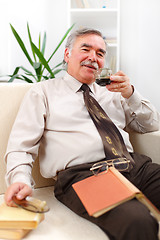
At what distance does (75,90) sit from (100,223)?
0.71 m

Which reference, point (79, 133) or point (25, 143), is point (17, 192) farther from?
point (79, 133)

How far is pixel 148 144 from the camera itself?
1487 millimetres

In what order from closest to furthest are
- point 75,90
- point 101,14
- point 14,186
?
point 14,186, point 75,90, point 101,14

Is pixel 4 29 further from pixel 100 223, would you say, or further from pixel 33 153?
pixel 100 223

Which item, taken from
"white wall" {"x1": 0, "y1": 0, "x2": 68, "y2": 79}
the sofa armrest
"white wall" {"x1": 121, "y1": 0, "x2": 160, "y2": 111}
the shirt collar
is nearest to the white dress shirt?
the shirt collar

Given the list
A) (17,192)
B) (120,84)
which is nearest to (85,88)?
(120,84)

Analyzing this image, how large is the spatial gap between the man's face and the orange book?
2.00 feet

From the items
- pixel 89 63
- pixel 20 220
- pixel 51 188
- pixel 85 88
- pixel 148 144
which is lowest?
pixel 51 188

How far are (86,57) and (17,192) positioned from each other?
0.79 metres

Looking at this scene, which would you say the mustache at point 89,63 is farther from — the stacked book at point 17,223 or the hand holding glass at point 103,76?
the stacked book at point 17,223

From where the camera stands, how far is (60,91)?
1.39m

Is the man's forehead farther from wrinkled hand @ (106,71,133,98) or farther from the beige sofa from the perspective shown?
the beige sofa

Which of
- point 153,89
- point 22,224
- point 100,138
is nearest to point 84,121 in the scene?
point 100,138

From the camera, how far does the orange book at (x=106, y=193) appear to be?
2.72 feet
